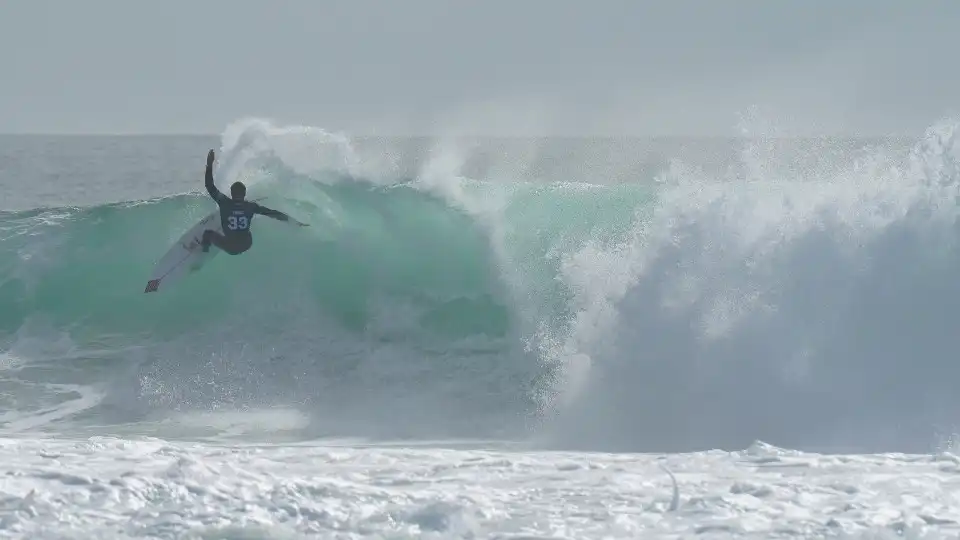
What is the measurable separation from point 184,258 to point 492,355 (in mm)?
3841

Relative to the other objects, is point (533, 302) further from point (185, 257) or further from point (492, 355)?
point (185, 257)

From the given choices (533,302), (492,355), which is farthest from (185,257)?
(533,302)

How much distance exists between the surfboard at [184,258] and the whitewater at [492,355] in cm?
139

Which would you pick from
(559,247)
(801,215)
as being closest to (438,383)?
(559,247)

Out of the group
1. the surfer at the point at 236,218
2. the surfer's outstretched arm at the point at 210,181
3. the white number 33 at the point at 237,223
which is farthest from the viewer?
the white number 33 at the point at 237,223

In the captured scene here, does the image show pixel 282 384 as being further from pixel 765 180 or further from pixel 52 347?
pixel 765 180

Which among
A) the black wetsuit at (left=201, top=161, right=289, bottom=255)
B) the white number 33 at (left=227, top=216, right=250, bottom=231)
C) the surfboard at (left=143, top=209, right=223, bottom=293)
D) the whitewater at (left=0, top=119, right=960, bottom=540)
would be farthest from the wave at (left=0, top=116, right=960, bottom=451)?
the white number 33 at (left=227, top=216, right=250, bottom=231)

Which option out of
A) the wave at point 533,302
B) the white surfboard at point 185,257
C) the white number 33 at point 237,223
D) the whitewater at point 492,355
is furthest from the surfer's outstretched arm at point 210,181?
the wave at point 533,302

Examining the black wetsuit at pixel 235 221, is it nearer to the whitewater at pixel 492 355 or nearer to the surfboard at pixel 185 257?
the surfboard at pixel 185 257

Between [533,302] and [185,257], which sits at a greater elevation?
[533,302]

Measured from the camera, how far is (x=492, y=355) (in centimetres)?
1322

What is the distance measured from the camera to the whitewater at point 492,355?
21.1 feet

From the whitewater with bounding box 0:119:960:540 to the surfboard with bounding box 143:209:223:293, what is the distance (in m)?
1.39

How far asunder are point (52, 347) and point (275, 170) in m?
4.09
